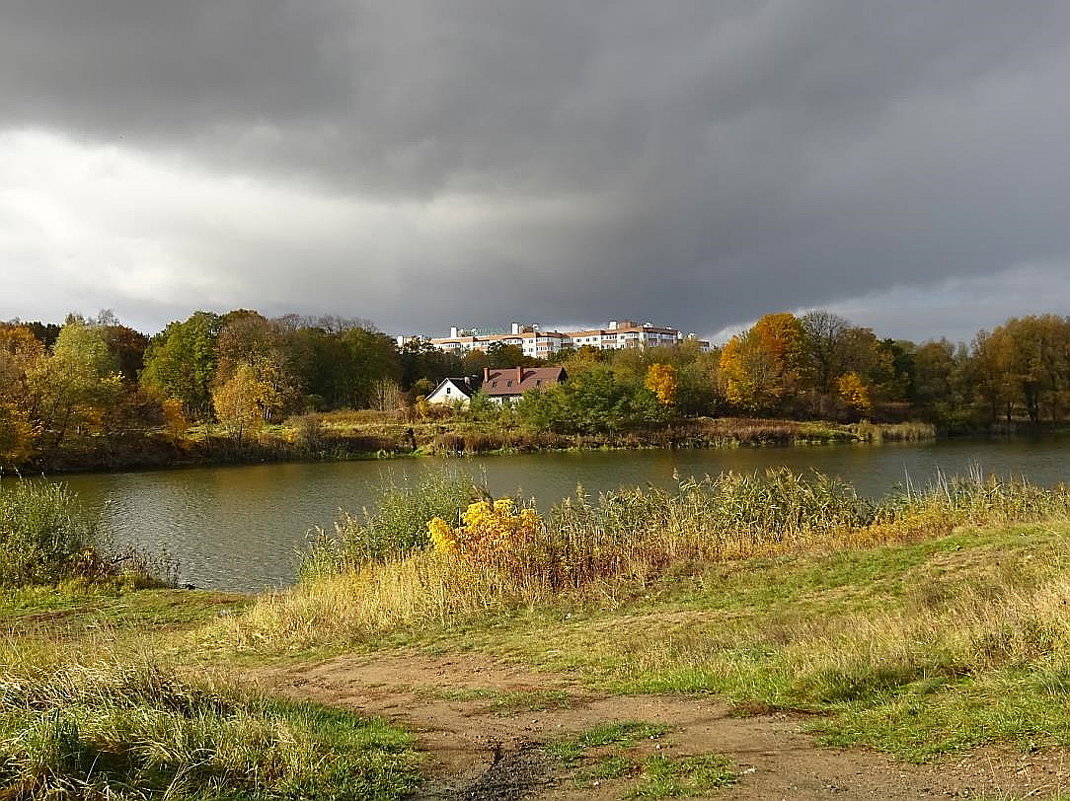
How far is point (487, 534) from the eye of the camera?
1316 centimetres

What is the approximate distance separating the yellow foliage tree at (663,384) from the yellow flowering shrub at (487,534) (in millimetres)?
52164

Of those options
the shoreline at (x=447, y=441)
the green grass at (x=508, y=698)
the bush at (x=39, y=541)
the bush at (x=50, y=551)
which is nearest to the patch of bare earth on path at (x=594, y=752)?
the green grass at (x=508, y=698)

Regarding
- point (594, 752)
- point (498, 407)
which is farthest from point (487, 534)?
point (498, 407)

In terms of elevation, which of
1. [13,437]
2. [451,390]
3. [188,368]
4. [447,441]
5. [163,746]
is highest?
[188,368]

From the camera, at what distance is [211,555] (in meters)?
20.8

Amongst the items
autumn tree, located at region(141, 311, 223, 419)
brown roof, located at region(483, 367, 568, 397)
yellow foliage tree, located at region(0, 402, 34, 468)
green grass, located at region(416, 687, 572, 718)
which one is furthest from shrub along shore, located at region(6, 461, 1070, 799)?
brown roof, located at region(483, 367, 568, 397)

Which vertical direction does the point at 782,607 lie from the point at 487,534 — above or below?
below

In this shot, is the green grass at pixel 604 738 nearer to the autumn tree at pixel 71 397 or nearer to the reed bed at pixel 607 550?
the reed bed at pixel 607 550

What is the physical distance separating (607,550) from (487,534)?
205cm

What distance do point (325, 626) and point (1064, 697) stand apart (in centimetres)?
880

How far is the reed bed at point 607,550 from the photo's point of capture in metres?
11.5

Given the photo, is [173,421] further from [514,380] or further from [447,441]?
[514,380]

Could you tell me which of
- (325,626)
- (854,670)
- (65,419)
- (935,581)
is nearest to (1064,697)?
(854,670)

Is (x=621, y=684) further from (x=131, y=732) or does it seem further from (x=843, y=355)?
(x=843, y=355)
